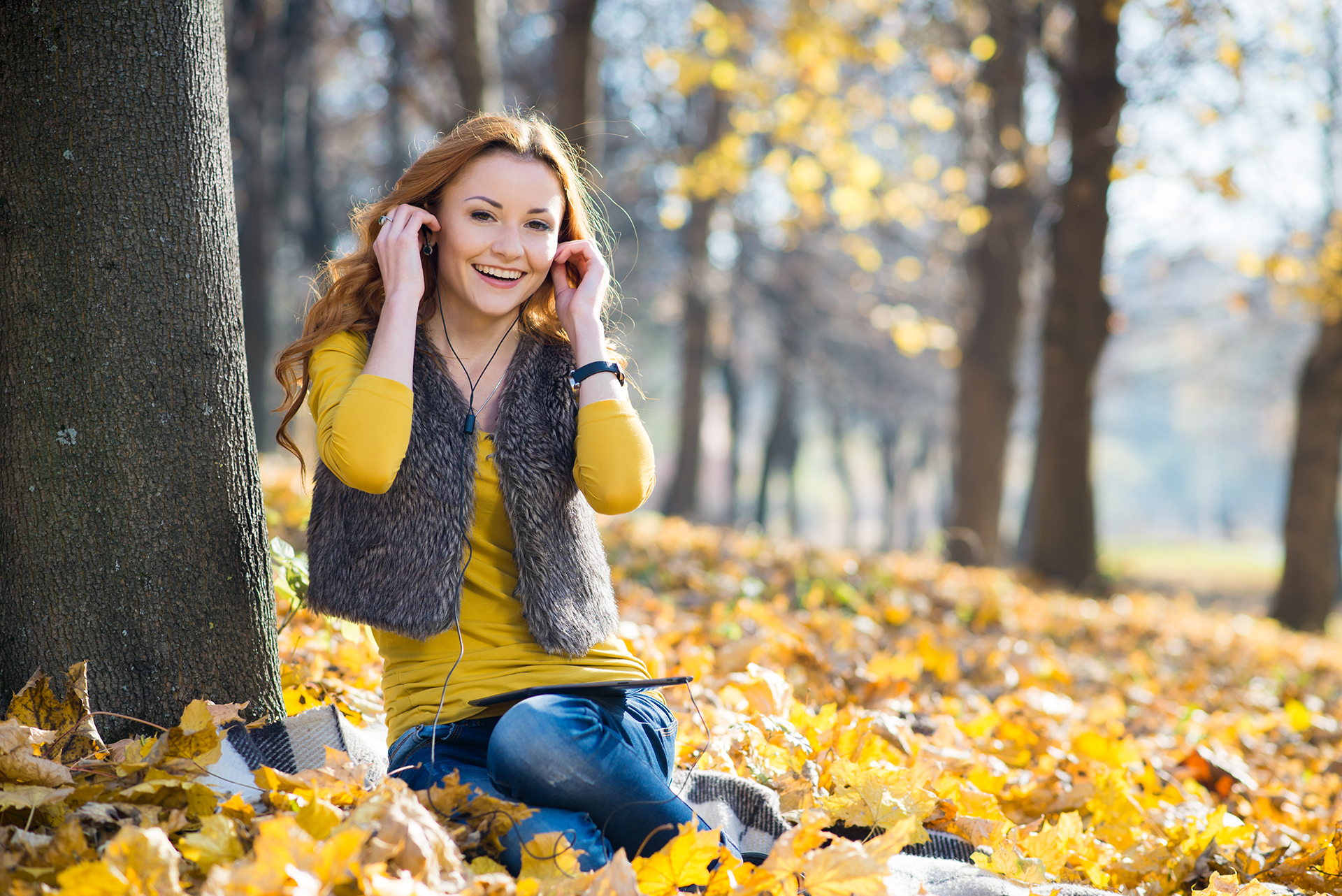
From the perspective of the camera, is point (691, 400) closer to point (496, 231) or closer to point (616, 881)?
point (496, 231)

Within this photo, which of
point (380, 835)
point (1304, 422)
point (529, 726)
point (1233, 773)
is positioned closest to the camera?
point (380, 835)

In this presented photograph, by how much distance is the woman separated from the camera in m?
1.86

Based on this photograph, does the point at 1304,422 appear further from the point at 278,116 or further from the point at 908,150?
the point at 278,116

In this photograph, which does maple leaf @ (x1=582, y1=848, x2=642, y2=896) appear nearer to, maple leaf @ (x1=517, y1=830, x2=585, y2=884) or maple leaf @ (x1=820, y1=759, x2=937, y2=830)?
maple leaf @ (x1=517, y1=830, x2=585, y2=884)

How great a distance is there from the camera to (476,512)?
84.7 inches

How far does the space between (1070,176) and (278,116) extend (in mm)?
9388

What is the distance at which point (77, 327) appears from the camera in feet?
6.30

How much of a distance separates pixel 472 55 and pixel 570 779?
20.2ft

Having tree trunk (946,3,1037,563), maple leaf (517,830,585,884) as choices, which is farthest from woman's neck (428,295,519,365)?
tree trunk (946,3,1037,563)

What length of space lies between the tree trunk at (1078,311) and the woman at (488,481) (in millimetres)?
7488

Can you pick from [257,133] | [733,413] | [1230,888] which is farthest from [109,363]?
[733,413]

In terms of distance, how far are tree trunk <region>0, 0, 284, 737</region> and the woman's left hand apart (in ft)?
2.56

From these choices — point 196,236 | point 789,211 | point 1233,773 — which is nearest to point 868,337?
point 789,211

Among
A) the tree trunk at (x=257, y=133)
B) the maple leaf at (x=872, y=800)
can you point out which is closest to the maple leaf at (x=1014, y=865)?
the maple leaf at (x=872, y=800)
